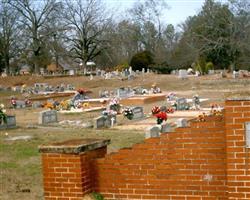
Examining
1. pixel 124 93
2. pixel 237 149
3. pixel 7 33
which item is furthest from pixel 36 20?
pixel 237 149

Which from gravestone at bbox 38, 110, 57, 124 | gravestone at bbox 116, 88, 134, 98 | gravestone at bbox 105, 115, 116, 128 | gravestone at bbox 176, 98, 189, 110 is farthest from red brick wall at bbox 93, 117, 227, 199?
gravestone at bbox 116, 88, 134, 98

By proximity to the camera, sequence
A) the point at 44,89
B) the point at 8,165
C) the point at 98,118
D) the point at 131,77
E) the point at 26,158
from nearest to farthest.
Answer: the point at 8,165, the point at 26,158, the point at 98,118, the point at 44,89, the point at 131,77

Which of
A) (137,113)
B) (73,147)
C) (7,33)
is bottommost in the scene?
(137,113)

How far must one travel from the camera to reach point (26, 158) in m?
11.3

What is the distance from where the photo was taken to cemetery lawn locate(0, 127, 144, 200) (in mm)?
8281

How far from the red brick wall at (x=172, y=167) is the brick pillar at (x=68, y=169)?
7.7 inches

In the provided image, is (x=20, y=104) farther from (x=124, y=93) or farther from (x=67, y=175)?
(x=67, y=175)

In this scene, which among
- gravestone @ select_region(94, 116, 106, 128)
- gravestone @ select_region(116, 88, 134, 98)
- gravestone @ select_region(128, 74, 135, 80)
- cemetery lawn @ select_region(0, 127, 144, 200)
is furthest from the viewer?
gravestone @ select_region(128, 74, 135, 80)

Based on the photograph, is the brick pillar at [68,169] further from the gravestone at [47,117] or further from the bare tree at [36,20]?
the bare tree at [36,20]

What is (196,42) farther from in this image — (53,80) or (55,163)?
(55,163)

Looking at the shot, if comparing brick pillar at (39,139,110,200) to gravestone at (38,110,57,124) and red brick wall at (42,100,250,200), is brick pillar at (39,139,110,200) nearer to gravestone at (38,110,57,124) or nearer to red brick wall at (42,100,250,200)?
red brick wall at (42,100,250,200)

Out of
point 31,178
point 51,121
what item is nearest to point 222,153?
point 31,178

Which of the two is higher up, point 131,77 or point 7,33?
point 7,33

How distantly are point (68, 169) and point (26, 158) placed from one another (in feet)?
18.0
